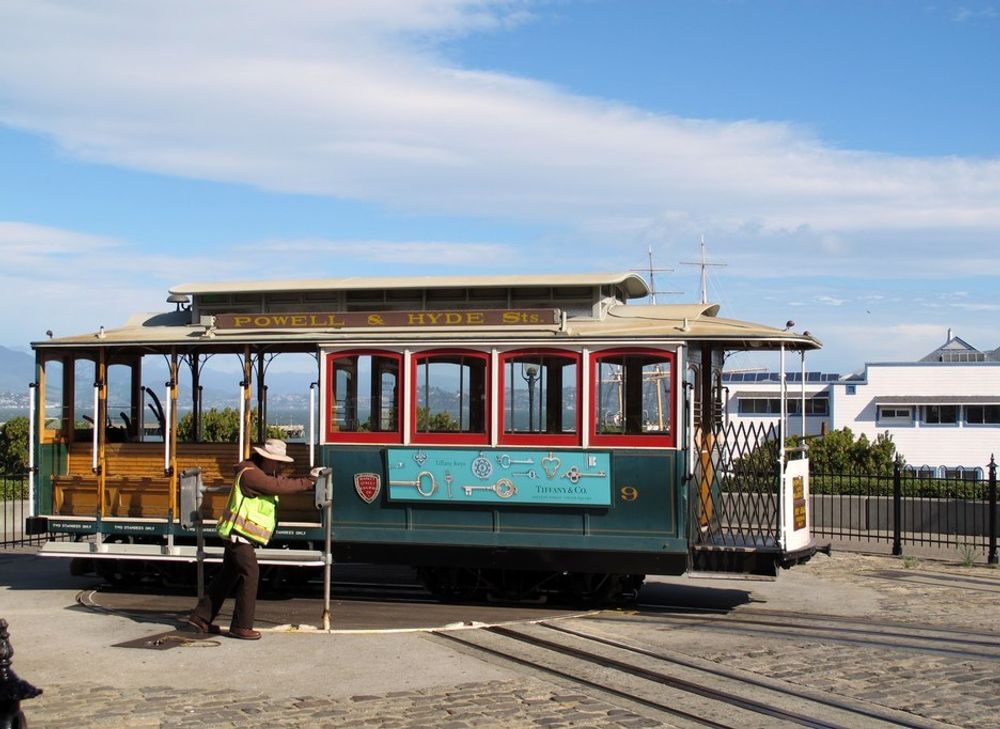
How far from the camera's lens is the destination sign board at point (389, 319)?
43.9 feet

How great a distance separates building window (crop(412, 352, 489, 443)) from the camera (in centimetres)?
1323

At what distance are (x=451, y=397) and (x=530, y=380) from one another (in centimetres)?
94

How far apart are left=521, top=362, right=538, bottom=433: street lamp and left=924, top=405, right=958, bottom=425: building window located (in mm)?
45038

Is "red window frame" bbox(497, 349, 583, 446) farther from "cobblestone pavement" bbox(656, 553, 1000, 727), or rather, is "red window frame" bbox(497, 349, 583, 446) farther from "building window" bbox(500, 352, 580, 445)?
"cobblestone pavement" bbox(656, 553, 1000, 727)

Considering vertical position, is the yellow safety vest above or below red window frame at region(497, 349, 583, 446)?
below

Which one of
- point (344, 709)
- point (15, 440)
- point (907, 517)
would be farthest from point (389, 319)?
point (15, 440)

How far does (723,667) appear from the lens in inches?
396

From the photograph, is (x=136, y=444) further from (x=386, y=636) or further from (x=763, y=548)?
(x=763, y=548)

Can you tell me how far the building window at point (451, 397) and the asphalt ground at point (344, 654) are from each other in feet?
6.57

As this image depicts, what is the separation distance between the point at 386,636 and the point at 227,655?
1623mm

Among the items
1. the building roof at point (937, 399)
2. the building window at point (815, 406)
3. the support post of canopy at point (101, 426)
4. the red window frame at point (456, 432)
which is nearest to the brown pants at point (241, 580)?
the red window frame at point (456, 432)

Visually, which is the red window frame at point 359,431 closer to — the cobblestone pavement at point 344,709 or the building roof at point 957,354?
the cobblestone pavement at point 344,709

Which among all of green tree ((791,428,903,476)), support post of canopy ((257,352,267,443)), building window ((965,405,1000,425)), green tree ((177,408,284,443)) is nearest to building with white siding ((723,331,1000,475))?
building window ((965,405,1000,425))

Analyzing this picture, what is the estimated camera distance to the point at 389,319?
45.5 ft
